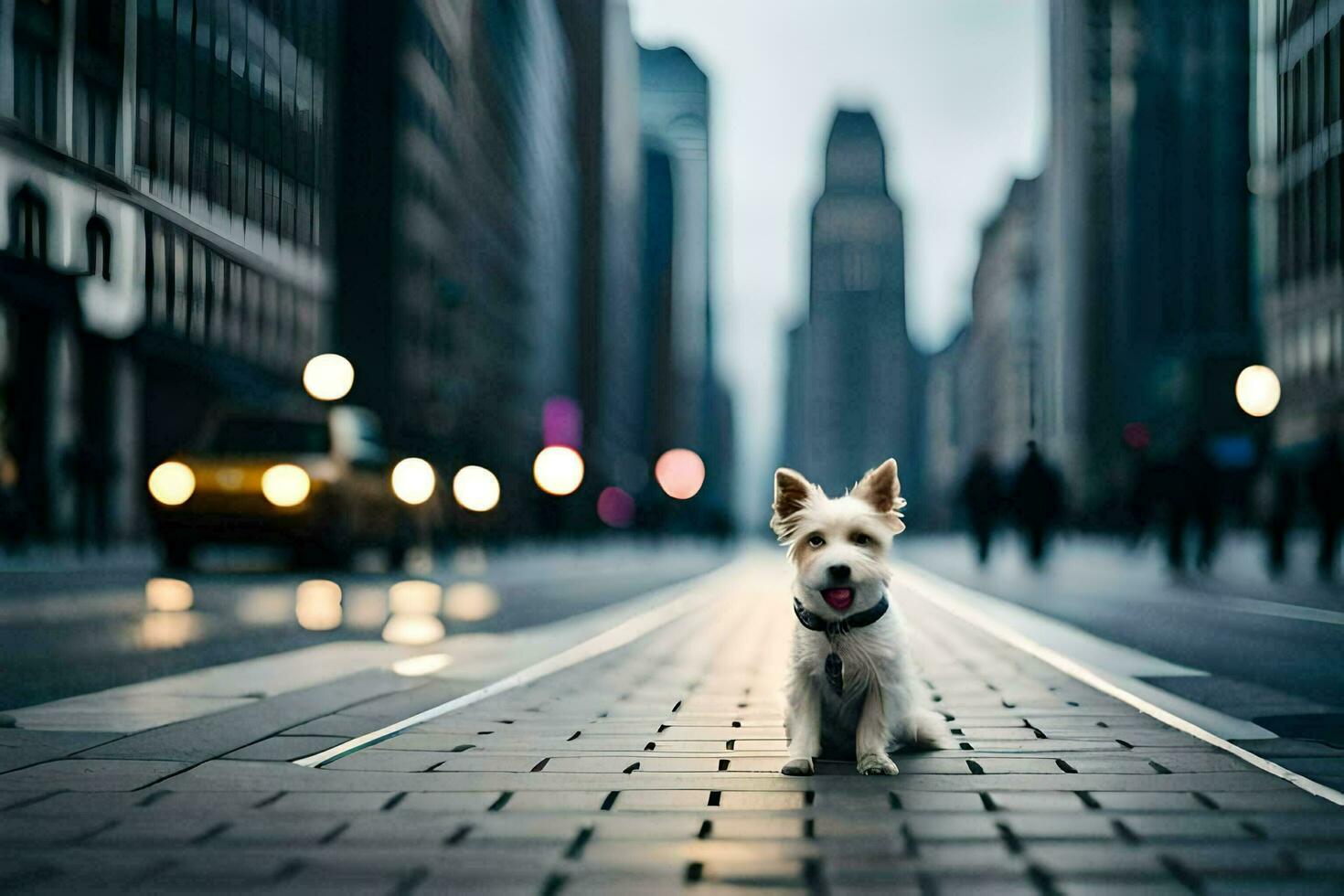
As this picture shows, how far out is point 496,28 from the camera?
81062mm

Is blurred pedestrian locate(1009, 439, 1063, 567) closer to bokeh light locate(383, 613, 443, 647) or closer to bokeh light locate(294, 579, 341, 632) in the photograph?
bokeh light locate(294, 579, 341, 632)

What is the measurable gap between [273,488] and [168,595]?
3302 millimetres

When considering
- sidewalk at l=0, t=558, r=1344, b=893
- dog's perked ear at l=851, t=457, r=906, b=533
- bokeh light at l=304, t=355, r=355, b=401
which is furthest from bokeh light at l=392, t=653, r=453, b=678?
bokeh light at l=304, t=355, r=355, b=401

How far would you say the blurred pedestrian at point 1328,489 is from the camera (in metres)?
19.4

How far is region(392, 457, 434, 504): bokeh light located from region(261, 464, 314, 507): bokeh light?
304 centimetres

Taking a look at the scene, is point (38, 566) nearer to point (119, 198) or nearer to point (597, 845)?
point (119, 198)

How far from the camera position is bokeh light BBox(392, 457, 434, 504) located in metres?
22.1

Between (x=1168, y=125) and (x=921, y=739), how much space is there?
109936mm

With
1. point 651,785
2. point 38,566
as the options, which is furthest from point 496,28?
point 651,785

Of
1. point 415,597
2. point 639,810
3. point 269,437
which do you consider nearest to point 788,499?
point 639,810

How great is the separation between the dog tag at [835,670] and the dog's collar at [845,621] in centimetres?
8

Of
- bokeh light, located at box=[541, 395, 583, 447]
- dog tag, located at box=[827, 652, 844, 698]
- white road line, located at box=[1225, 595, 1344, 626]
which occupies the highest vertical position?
bokeh light, located at box=[541, 395, 583, 447]

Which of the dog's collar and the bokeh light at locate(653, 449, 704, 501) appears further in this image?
the bokeh light at locate(653, 449, 704, 501)

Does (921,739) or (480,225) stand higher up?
(480,225)
